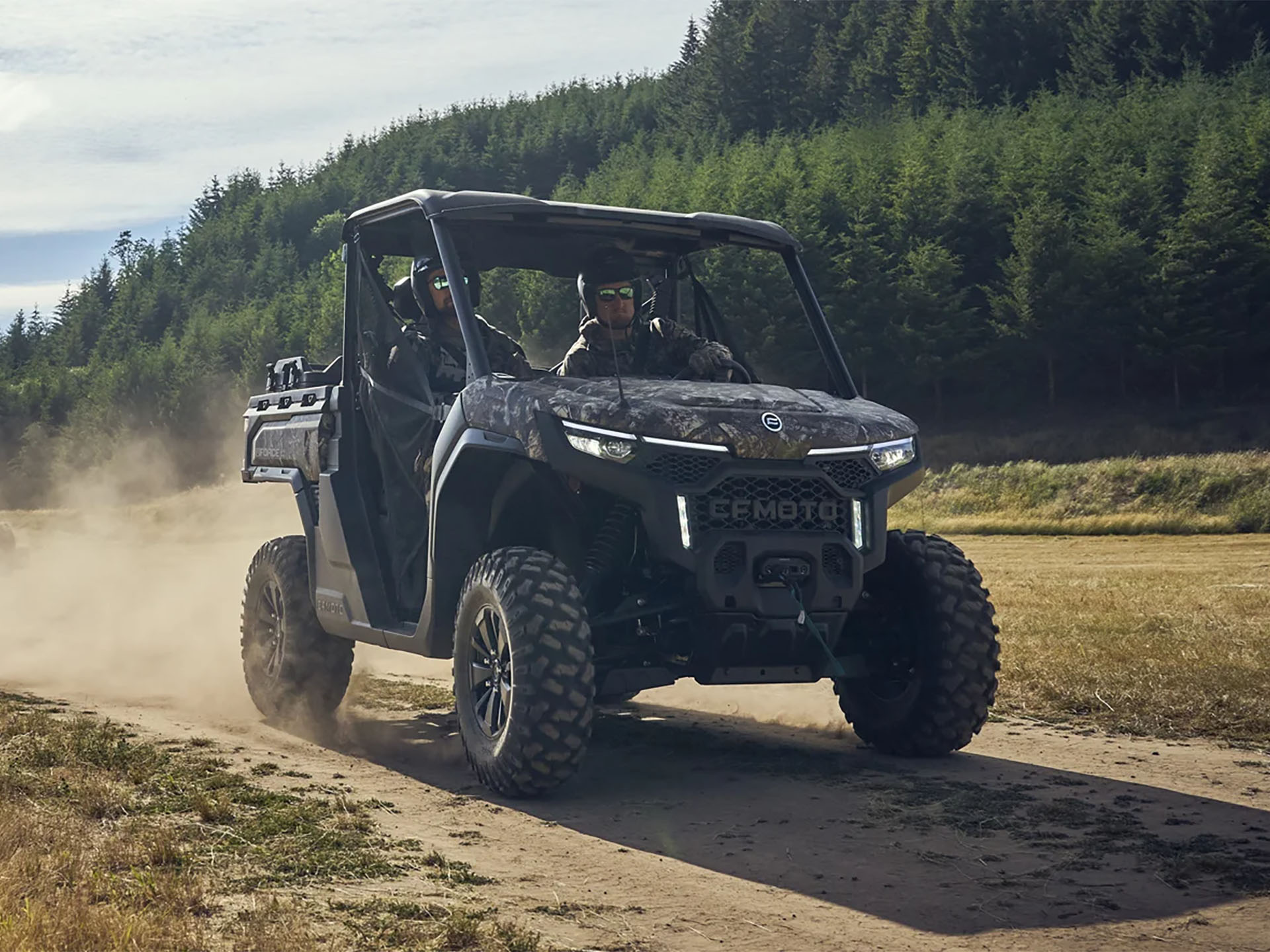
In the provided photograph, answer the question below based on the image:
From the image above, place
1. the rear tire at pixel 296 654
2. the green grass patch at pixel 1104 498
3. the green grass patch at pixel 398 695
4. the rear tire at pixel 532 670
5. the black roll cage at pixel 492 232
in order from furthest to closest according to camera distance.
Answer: the green grass patch at pixel 1104 498 → the green grass patch at pixel 398 695 → the rear tire at pixel 296 654 → the black roll cage at pixel 492 232 → the rear tire at pixel 532 670

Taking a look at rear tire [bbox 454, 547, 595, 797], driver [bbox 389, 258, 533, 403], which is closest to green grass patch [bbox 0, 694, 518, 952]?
rear tire [bbox 454, 547, 595, 797]

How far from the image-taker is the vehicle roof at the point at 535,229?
25.3 feet

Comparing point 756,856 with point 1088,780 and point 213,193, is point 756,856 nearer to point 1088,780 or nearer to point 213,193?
point 1088,780

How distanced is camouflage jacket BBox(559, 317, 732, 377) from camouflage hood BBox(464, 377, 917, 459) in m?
0.70

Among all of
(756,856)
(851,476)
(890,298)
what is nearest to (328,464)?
(851,476)

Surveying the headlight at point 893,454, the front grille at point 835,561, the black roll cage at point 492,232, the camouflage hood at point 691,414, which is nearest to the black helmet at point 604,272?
the black roll cage at point 492,232

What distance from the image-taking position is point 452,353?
8234 mm

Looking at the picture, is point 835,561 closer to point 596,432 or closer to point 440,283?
point 596,432

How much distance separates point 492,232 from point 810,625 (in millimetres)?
2827

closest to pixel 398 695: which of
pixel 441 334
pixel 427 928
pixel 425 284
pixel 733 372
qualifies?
pixel 441 334

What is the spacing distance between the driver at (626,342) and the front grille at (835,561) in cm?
149

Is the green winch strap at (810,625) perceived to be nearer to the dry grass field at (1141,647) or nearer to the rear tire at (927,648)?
the rear tire at (927,648)

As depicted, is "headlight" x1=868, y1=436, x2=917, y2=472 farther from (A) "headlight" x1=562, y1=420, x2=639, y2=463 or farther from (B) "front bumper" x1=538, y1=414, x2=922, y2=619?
(A) "headlight" x1=562, y1=420, x2=639, y2=463

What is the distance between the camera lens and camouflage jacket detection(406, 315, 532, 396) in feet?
25.9
